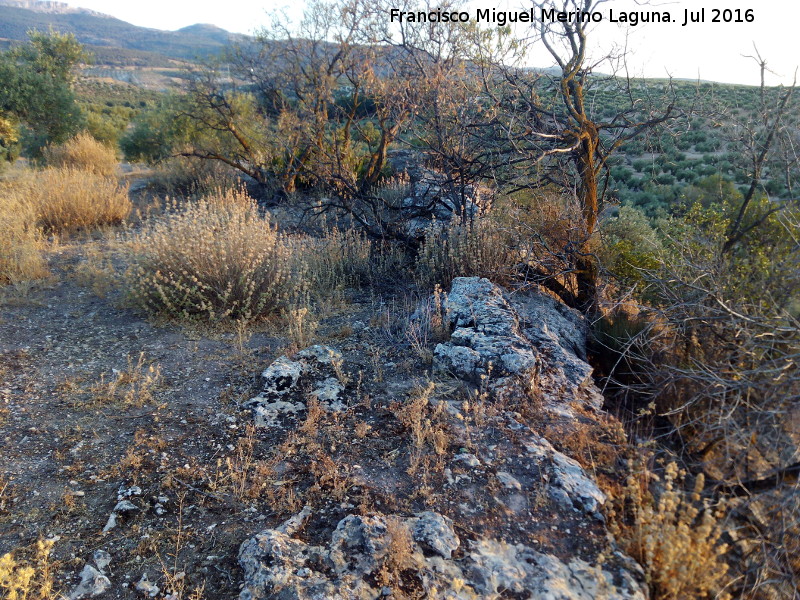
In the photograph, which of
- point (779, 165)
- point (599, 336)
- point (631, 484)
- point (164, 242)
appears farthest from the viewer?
point (164, 242)

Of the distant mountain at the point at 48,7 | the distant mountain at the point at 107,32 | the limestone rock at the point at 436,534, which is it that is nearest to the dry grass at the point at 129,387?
the limestone rock at the point at 436,534

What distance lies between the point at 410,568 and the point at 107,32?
4573 inches

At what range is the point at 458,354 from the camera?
3639 mm

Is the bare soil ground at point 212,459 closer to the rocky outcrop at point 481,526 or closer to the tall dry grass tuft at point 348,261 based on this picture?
the rocky outcrop at point 481,526

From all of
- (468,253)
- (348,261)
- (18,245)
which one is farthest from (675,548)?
(18,245)

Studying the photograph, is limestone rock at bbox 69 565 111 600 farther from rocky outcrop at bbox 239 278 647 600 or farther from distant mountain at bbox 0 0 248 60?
distant mountain at bbox 0 0 248 60

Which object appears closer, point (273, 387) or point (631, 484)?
point (631, 484)

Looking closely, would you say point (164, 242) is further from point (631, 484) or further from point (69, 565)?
point (631, 484)

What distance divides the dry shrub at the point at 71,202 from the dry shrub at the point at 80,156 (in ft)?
9.92

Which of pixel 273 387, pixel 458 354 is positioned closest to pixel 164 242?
pixel 273 387

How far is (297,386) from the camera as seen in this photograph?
362cm

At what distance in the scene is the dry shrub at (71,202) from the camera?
26.0ft

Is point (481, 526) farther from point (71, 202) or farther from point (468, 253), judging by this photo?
point (71, 202)

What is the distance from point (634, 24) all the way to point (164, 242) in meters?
4.62
